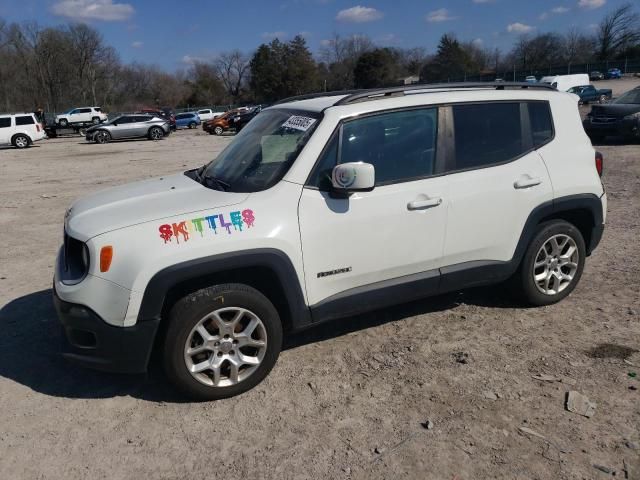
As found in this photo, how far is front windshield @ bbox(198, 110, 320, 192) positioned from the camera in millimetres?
3650

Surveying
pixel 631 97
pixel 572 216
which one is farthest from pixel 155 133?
pixel 572 216

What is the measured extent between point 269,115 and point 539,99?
2232 millimetres

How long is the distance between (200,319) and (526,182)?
2.71m

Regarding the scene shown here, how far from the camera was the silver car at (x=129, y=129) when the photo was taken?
31.2m

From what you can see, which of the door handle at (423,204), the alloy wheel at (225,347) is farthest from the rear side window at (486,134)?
the alloy wheel at (225,347)

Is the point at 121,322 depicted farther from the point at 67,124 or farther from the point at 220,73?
the point at 220,73

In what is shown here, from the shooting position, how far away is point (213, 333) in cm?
342

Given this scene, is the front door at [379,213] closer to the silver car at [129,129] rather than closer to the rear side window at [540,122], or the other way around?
the rear side window at [540,122]

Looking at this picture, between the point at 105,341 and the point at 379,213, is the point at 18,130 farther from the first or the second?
the point at 379,213

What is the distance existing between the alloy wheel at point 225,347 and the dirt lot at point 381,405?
0.62ft

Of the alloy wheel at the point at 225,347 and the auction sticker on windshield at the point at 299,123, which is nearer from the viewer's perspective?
the alloy wheel at the point at 225,347

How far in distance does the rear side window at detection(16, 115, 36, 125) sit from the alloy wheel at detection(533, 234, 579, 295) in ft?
99.3

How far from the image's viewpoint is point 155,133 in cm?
3244

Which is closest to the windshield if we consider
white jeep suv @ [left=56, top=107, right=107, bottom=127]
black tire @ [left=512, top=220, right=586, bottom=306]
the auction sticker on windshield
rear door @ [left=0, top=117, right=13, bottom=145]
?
black tire @ [left=512, top=220, right=586, bottom=306]
